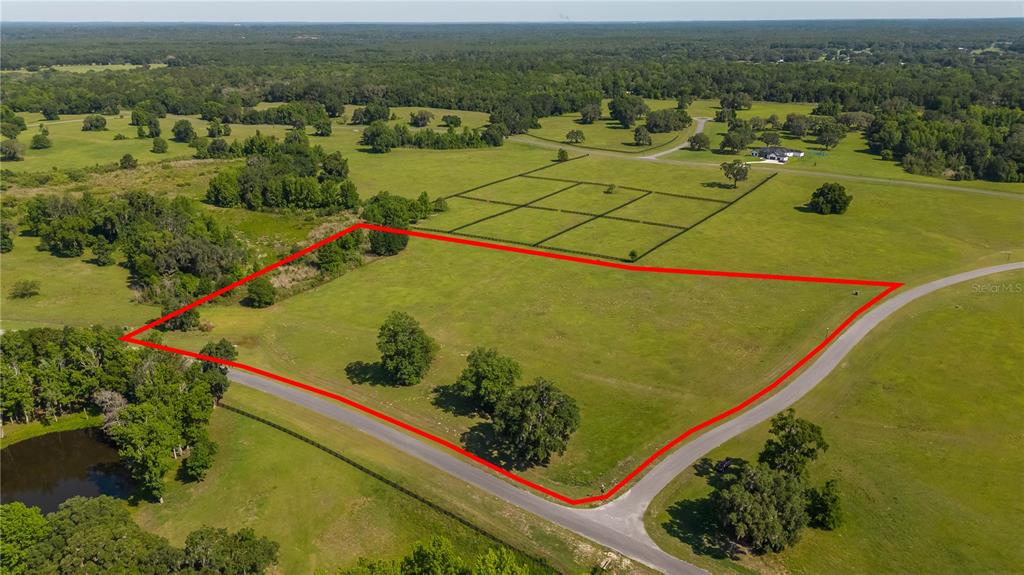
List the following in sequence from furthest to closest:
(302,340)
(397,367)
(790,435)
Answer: (302,340) < (397,367) < (790,435)

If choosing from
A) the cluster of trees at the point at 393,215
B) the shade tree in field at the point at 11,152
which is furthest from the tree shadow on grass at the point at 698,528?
the shade tree in field at the point at 11,152

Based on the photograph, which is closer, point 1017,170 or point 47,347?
point 47,347

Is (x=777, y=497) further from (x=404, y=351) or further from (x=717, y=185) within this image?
(x=717, y=185)

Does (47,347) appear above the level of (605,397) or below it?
above

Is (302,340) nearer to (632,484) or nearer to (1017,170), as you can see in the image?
(632,484)

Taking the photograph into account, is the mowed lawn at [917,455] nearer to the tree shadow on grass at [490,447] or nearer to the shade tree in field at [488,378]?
the tree shadow on grass at [490,447]

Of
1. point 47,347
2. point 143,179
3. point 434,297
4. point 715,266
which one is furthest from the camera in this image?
point 143,179

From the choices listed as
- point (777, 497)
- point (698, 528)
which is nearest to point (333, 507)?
point (698, 528)

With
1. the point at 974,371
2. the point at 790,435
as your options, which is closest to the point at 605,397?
the point at 790,435
